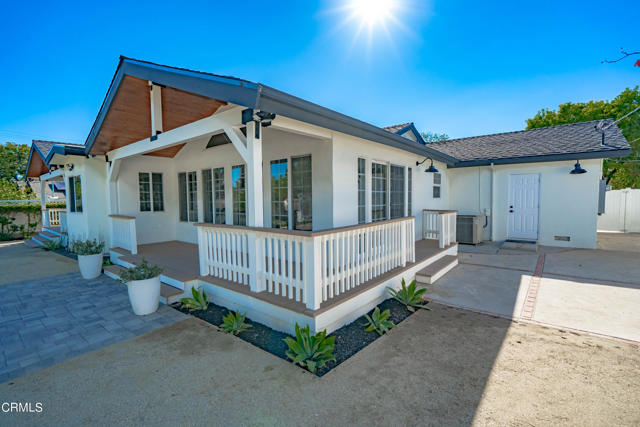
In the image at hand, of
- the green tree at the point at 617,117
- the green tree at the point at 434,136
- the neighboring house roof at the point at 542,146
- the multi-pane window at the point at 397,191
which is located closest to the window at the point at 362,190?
the multi-pane window at the point at 397,191

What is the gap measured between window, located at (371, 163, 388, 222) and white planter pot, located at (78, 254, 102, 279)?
19.1ft

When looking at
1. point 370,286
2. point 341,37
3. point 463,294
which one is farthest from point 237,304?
point 341,37

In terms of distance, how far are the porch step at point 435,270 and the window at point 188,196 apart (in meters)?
6.00

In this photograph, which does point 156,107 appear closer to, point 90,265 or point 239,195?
point 239,195

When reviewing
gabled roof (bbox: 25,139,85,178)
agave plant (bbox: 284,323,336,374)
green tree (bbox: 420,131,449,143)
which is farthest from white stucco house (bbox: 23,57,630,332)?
green tree (bbox: 420,131,449,143)

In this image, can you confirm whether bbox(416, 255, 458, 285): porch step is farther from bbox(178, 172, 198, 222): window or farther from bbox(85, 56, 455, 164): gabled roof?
bbox(178, 172, 198, 222): window

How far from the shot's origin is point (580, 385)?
2336 mm

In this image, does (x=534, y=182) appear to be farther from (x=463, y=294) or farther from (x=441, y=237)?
(x=463, y=294)

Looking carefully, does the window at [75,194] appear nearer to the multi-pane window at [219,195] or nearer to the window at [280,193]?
the multi-pane window at [219,195]

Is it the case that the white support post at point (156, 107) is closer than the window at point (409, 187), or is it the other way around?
the white support post at point (156, 107)

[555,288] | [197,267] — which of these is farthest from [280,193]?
[555,288]

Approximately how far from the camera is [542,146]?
8922mm

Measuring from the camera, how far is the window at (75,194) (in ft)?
27.0

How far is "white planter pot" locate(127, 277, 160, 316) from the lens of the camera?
3811 mm
